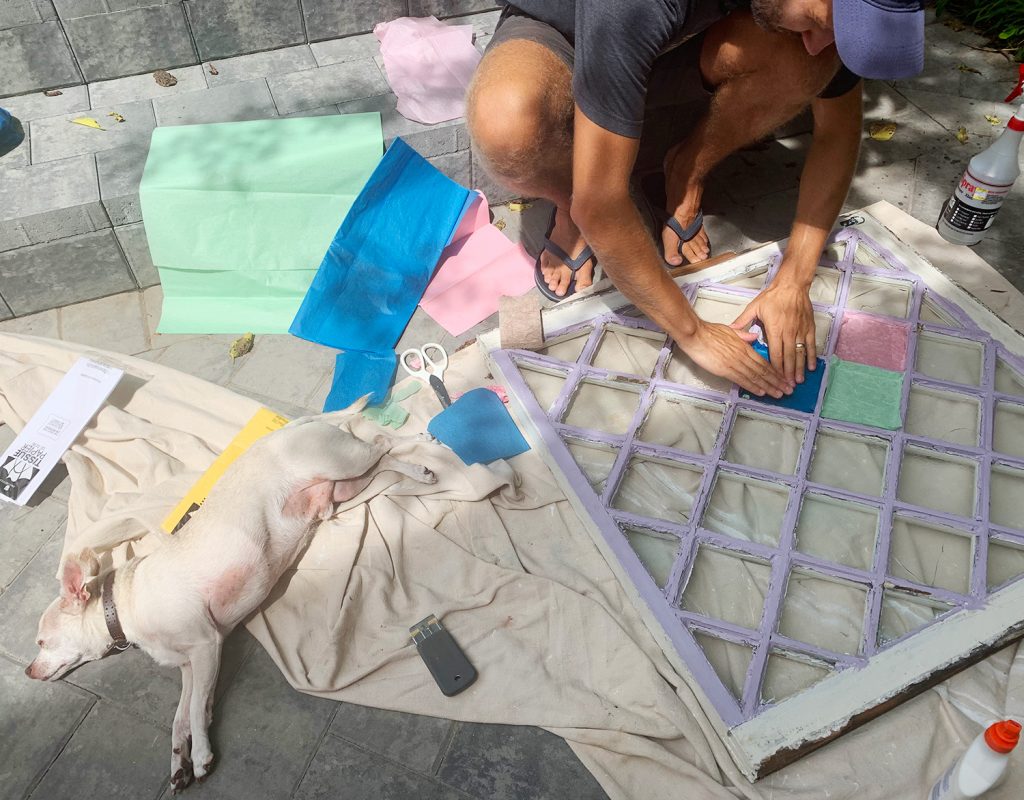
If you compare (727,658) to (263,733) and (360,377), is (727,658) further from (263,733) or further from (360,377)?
(360,377)

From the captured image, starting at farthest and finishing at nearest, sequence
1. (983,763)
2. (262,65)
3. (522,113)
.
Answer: (262,65), (522,113), (983,763)

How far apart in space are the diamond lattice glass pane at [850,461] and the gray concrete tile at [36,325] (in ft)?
Answer: 8.68

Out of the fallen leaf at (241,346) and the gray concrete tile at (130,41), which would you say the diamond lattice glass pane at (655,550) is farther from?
the gray concrete tile at (130,41)

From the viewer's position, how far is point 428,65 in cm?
302

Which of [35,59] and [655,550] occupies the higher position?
[35,59]

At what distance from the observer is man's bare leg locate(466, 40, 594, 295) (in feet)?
7.01

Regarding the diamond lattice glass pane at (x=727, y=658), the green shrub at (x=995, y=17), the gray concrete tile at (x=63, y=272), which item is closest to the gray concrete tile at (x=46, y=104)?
the gray concrete tile at (x=63, y=272)

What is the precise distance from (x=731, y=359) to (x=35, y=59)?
2887mm

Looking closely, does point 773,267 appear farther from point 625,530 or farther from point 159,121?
point 159,121

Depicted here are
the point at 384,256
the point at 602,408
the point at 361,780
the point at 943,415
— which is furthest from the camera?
the point at 384,256

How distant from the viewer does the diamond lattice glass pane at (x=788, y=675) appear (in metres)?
1.76

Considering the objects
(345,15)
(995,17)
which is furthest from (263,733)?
(995,17)

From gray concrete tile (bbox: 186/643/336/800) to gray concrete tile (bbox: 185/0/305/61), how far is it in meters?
2.53

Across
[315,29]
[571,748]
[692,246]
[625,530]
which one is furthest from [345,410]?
[315,29]
